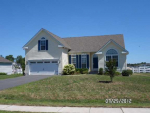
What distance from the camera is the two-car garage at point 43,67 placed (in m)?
25.2

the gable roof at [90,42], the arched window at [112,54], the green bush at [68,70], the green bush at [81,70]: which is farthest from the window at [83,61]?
the arched window at [112,54]

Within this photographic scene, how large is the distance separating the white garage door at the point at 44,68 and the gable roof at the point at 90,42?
4306 mm

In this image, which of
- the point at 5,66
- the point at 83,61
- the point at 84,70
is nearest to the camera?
the point at 84,70

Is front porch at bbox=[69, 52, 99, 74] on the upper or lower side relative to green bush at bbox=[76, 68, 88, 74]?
upper

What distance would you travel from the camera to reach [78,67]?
1057 inches

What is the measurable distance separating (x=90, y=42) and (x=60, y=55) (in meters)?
7.25

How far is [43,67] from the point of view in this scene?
84.0ft

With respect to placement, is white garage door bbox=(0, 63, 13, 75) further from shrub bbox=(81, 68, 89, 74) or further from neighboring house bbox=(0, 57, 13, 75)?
shrub bbox=(81, 68, 89, 74)

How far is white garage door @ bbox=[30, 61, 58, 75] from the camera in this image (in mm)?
25219

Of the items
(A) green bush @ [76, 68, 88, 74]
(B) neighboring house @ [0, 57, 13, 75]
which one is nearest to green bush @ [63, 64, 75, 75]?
(A) green bush @ [76, 68, 88, 74]

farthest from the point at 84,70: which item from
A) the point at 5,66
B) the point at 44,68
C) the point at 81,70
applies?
the point at 5,66

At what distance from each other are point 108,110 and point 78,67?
62.3 feet

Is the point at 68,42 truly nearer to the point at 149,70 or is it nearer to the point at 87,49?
the point at 87,49

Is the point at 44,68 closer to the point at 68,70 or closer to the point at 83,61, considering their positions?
the point at 68,70
